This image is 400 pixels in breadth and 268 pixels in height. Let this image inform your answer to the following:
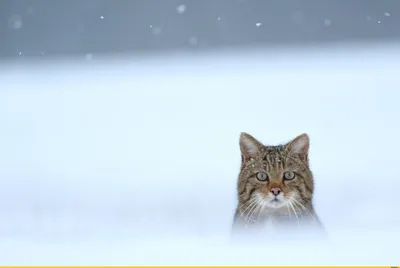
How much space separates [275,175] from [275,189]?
0.10ft

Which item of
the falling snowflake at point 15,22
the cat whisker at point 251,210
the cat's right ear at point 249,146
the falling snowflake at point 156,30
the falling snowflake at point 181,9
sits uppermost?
the falling snowflake at point 181,9

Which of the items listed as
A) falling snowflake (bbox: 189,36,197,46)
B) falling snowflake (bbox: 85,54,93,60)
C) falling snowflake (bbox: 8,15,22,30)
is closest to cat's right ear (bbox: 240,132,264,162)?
falling snowflake (bbox: 189,36,197,46)

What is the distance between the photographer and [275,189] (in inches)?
55.2

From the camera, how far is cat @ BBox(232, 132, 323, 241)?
1395 mm

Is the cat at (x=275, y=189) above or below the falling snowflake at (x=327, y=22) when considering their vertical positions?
below

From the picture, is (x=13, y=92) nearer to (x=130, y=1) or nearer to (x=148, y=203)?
(x=130, y=1)

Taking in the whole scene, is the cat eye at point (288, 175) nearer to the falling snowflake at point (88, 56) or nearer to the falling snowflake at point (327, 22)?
the falling snowflake at point (327, 22)

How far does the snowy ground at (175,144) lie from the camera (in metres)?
1.50

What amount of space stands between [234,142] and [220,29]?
1.06 feet

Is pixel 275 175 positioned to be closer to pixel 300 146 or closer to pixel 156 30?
pixel 300 146

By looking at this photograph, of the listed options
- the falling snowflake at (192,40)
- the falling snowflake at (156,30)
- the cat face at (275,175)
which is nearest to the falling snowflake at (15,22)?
the falling snowflake at (156,30)

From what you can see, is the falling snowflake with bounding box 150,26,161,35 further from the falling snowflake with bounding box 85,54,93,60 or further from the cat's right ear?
the cat's right ear

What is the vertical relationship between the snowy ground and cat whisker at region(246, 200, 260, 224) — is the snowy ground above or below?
above

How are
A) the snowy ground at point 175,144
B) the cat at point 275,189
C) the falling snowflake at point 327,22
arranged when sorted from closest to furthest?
1. the cat at point 275,189
2. the snowy ground at point 175,144
3. the falling snowflake at point 327,22
